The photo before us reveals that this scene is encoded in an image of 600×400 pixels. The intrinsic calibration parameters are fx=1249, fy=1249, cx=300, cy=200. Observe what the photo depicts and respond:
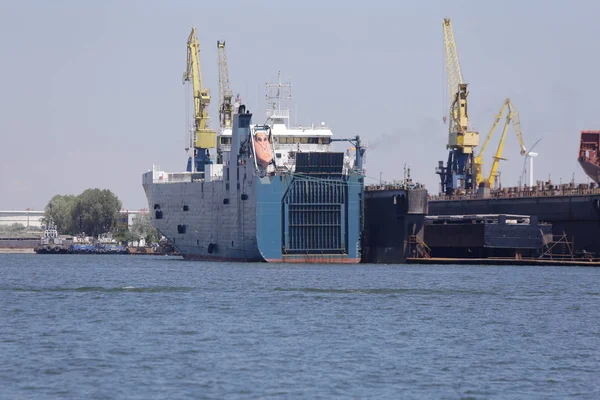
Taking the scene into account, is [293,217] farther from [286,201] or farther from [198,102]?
[198,102]

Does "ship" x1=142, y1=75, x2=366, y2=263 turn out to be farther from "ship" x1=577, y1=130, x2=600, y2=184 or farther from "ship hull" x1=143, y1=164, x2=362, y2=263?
"ship" x1=577, y1=130, x2=600, y2=184

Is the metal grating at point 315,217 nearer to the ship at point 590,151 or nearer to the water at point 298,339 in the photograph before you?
the water at point 298,339

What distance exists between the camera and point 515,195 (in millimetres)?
119000

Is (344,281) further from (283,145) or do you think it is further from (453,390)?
(453,390)

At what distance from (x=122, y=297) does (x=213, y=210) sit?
45697 mm

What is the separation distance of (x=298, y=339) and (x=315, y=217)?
53486 mm

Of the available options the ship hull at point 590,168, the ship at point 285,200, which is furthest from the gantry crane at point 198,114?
the ship hull at point 590,168

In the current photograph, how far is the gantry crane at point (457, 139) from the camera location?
146000 millimetres

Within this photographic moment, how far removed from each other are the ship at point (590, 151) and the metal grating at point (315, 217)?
1674 inches

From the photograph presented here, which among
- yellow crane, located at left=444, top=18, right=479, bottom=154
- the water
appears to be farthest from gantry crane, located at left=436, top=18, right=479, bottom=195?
the water

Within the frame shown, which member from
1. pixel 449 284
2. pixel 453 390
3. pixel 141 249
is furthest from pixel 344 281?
pixel 141 249

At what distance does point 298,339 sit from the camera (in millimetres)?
45344

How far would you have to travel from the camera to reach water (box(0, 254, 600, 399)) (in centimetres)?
3588

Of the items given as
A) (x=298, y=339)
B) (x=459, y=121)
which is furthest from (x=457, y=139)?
(x=298, y=339)
